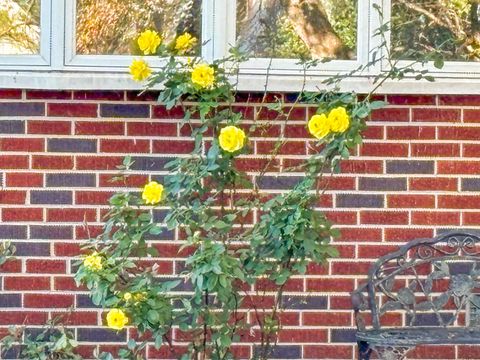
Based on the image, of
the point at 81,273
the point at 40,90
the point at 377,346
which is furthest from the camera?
the point at 40,90

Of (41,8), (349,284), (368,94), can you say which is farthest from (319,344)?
(41,8)

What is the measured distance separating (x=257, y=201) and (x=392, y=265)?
0.74 m

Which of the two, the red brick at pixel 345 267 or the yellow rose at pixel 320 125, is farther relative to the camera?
the red brick at pixel 345 267

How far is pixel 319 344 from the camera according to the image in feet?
14.0

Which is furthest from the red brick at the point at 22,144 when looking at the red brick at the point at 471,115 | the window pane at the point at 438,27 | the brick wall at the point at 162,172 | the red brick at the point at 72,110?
the red brick at the point at 471,115

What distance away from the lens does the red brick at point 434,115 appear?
427cm

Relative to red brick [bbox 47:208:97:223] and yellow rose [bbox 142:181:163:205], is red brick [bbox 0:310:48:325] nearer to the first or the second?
red brick [bbox 47:208:97:223]

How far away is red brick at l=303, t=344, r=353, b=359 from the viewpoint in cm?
426

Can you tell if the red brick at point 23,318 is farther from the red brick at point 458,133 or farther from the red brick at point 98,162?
the red brick at point 458,133

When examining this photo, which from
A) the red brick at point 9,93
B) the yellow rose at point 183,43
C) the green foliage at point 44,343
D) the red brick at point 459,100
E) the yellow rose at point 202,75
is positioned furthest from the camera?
the red brick at point 459,100

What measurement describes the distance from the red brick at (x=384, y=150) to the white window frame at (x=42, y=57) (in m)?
1.43

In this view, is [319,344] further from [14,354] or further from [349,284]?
[14,354]

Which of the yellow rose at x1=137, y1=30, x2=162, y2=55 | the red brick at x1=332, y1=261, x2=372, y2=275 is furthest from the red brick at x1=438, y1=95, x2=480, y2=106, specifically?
the yellow rose at x1=137, y1=30, x2=162, y2=55

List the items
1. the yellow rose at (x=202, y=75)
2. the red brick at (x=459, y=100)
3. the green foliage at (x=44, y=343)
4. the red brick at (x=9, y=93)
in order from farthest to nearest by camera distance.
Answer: the red brick at (x=459, y=100) → the red brick at (x=9, y=93) → the green foliage at (x=44, y=343) → the yellow rose at (x=202, y=75)
